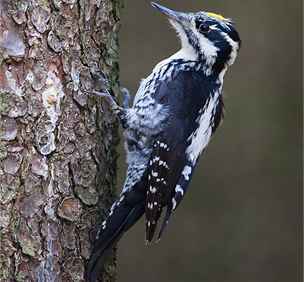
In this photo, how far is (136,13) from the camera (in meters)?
5.42

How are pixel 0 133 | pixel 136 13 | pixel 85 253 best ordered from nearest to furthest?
1. pixel 0 133
2. pixel 85 253
3. pixel 136 13

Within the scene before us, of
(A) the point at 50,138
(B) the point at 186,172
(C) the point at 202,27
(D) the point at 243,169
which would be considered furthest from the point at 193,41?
(D) the point at 243,169

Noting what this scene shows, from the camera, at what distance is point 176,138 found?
382 centimetres

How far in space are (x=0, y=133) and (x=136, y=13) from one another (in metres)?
2.31

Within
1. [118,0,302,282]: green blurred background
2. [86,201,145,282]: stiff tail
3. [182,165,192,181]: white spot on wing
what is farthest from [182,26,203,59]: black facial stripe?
[118,0,302,282]: green blurred background

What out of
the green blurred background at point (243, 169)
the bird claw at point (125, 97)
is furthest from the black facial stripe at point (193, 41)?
the green blurred background at point (243, 169)

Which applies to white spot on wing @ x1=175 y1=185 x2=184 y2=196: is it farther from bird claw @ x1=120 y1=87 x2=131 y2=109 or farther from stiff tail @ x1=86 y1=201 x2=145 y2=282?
bird claw @ x1=120 y1=87 x2=131 y2=109

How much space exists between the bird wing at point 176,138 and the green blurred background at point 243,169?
1.42 meters

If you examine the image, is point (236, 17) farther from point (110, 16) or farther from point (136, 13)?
point (110, 16)

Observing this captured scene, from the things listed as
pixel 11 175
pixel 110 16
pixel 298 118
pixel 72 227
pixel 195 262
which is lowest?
pixel 195 262

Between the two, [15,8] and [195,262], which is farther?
[195,262]

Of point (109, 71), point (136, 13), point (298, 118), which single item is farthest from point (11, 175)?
point (298, 118)

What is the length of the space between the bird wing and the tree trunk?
217 mm

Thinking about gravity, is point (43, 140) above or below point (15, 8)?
below
